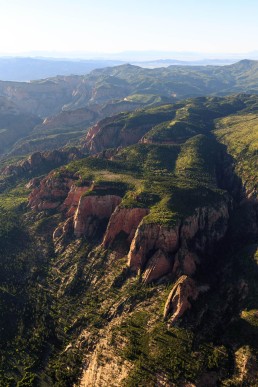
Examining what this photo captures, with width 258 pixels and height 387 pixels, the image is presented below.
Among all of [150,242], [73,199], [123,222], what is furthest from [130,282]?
[73,199]

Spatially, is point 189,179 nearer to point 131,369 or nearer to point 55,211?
point 55,211

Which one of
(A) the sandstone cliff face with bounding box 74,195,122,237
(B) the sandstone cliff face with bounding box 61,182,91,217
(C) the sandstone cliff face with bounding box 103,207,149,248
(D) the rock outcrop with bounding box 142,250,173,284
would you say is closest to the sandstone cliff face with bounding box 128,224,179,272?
(D) the rock outcrop with bounding box 142,250,173,284

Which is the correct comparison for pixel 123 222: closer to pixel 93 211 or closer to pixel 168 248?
pixel 93 211

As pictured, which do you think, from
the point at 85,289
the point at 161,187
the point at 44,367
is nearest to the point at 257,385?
the point at 44,367

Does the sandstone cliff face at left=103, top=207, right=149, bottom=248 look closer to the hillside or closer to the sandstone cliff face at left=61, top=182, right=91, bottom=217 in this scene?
the hillside

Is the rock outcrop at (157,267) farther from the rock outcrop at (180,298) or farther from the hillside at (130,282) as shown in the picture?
the rock outcrop at (180,298)
